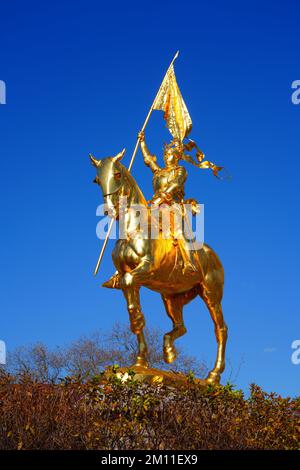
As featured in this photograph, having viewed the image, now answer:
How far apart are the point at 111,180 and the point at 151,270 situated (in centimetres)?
126

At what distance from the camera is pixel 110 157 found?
29.3 ft

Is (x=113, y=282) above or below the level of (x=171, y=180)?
below

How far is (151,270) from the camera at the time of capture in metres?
8.66

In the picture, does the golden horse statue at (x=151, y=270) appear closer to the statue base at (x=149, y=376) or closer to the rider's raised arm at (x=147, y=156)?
the statue base at (x=149, y=376)

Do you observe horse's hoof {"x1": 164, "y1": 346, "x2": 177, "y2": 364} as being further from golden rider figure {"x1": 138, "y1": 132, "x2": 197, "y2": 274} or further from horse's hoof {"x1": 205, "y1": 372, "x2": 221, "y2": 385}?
golden rider figure {"x1": 138, "y1": 132, "x2": 197, "y2": 274}

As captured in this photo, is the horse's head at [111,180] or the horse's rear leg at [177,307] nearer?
the horse's head at [111,180]

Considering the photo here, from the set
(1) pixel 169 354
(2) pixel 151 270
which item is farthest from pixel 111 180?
(1) pixel 169 354

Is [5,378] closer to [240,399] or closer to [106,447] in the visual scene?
[106,447]

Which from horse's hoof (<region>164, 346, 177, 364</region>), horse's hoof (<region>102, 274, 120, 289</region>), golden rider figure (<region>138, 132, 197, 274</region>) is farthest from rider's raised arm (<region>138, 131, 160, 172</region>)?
horse's hoof (<region>164, 346, 177, 364</region>)

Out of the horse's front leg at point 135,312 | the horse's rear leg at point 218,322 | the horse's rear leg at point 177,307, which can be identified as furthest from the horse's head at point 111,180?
the horse's rear leg at point 218,322

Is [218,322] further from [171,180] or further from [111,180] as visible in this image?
[111,180]

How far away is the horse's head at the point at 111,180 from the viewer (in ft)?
29.0

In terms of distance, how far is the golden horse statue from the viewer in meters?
8.62
